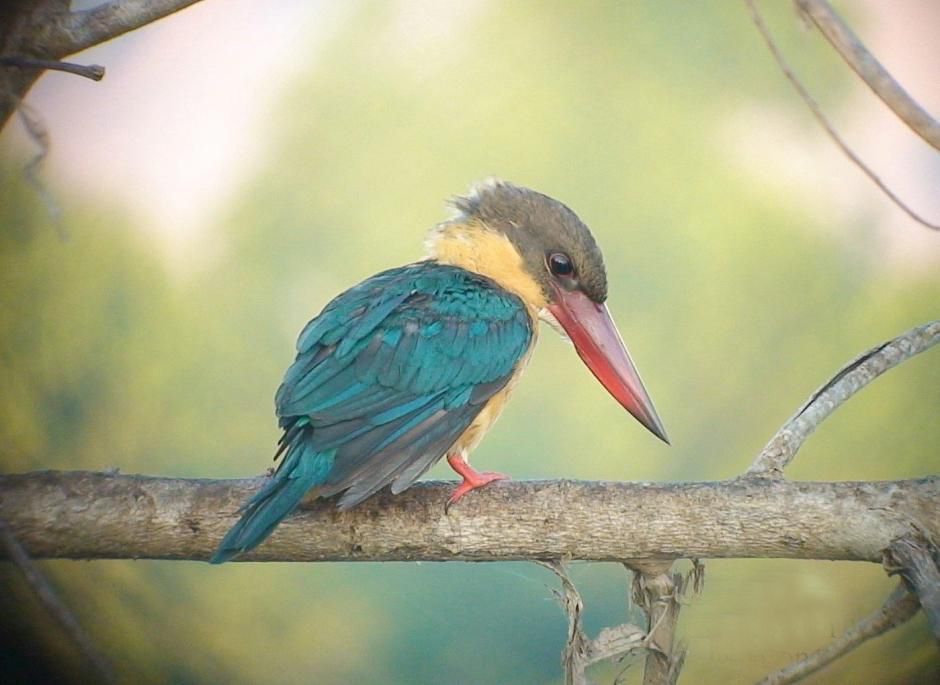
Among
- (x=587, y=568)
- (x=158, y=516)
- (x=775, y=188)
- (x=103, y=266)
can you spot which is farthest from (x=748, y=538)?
(x=103, y=266)

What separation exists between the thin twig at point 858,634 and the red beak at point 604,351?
0.40 meters

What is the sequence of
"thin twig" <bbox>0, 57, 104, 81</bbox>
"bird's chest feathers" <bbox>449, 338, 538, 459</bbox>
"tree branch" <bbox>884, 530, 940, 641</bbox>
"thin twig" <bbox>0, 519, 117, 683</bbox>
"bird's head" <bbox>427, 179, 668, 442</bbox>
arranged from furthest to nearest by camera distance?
"bird's head" <bbox>427, 179, 668, 442</bbox> → "bird's chest feathers" <bbox>449, 338, 538, 459</bbox> → "thin twig" <bbox>0, 57, 104, 81</bbox> → "tree branch" <bbox>884, 530, 940, 641</bbox> → "thin twig" <bbox>0, 519, 117, 683</bbox>

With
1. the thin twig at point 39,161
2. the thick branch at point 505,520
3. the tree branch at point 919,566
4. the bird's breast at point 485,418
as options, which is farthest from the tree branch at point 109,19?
the tree branch at point 919,566

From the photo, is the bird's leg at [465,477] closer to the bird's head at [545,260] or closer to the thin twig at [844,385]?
the bird's head at [545,260]

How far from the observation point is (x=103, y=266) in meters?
1.90

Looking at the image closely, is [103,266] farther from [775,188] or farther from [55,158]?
[775,188]

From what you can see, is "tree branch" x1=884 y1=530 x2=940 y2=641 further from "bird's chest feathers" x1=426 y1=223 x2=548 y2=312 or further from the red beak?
"bird's chest feathers" x1=426 y1=223 x2=548 y2=312

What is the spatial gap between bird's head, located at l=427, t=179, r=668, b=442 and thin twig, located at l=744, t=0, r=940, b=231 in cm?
43

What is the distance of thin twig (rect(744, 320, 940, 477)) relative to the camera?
1692 millimetres

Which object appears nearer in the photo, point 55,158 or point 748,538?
point 748,538

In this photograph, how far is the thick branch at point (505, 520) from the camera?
1.56m

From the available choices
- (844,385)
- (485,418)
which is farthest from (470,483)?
(844,385)

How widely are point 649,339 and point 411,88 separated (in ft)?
2.08

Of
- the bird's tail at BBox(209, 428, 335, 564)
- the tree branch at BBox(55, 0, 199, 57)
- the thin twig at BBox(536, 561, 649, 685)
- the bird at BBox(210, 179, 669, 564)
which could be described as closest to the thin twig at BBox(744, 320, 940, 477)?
the bird at BBox(210, 179, 669, 564)
